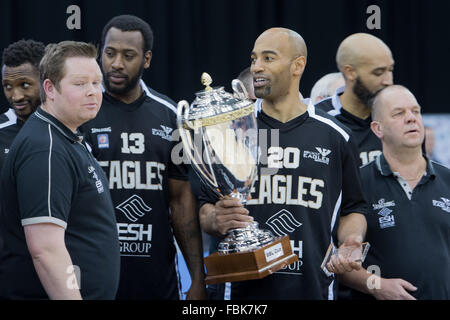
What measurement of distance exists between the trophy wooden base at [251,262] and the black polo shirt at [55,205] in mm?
342

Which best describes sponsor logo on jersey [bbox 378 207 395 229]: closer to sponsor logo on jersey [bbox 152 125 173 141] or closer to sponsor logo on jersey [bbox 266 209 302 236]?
sponsor logo on jersey [bbox 266 209 302 236]

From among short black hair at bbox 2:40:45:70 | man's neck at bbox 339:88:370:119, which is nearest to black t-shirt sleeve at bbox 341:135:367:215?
man's neck at bbox 339:88:370:119

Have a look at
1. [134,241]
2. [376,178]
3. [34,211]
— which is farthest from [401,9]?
[34,211]

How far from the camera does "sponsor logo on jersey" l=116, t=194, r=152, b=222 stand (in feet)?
9.54

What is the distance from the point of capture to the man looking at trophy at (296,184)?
8.61 feet

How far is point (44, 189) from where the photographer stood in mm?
2064

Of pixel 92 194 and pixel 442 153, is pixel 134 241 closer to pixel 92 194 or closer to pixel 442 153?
pixel 92 194

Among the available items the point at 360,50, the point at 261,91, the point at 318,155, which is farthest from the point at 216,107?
the point at 360,50

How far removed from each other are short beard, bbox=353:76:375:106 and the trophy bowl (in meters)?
1.19

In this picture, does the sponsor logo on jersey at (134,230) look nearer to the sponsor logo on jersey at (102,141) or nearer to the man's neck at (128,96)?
the sponsor logo on jersey at (102,141)

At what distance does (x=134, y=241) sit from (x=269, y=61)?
889 mm

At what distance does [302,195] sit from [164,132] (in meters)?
0.67

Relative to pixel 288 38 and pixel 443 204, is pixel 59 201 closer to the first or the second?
pixel 288 38

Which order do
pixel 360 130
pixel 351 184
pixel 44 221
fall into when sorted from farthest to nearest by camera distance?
pixel 360 130
pixel 351 184
pixel 44 221
